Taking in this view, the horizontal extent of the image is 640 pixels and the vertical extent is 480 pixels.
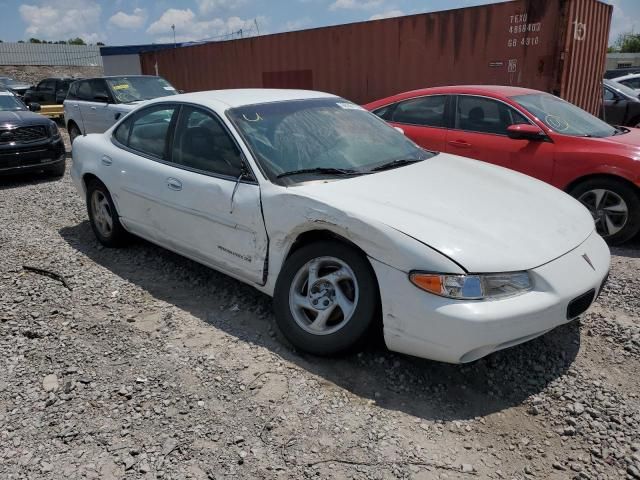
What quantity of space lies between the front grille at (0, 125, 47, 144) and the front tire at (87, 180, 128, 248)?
13.3ft

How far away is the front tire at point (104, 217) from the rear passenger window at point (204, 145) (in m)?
1.17

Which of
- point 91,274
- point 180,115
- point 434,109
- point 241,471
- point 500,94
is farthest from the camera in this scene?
point 434,109

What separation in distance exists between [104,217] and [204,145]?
5.73 ft

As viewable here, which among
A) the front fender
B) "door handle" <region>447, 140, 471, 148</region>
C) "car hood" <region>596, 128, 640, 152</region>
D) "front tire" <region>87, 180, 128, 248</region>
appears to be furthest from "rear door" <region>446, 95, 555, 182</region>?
"front tire" <region>87, 180, 128, 248</region>

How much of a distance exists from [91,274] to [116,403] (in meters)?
1.98

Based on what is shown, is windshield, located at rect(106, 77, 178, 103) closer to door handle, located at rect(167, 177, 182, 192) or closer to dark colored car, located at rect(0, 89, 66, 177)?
dark colored car, located at rect(0, 89, 66, 177)

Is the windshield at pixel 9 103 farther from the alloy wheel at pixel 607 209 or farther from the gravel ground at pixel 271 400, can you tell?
the alloy wheel at pixel 607 209

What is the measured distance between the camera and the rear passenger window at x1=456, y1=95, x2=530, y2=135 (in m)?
5.80

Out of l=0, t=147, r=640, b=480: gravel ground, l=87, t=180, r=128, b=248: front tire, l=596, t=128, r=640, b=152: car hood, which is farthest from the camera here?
l=596, t=128, r=640, b=152: car hood

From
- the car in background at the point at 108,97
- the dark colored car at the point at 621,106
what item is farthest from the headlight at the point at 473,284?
the dark colored car at the point at 621,106

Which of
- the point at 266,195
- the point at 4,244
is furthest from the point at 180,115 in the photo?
the point at 4,244

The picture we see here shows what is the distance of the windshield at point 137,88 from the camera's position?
10.2 metres

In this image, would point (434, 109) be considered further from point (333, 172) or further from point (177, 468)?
point (177, 468)

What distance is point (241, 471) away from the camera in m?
2.37
